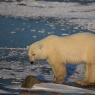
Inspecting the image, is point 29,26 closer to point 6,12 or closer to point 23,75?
point 6,12

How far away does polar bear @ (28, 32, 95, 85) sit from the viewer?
8.95 meters

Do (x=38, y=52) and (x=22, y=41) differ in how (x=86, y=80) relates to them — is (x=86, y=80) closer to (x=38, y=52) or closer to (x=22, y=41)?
(x=38, y=52)

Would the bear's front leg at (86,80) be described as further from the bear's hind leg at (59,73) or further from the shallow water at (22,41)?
the shallow water at (22,41)

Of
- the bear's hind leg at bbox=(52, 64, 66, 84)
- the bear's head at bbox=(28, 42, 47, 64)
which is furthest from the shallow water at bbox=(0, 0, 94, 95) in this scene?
the bear's head at bbox=(28, 42, 47, 64)

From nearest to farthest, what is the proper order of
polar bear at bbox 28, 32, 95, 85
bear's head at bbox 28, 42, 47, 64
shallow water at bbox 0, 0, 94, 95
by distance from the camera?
1. polar bear at bbox 28, 32, 95, 85
2. bear's head at bbox 28, 42, 47, 64
3. shallow water at bbox 0, 0, 94, 95

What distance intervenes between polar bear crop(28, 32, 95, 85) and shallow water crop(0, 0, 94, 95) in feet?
1.39

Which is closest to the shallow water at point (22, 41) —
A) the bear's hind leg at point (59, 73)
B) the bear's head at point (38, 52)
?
the bear's hind leg at point (59, 73)

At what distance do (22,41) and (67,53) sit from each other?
13.8 ft

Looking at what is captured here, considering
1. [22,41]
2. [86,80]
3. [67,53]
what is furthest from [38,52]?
[22,41]

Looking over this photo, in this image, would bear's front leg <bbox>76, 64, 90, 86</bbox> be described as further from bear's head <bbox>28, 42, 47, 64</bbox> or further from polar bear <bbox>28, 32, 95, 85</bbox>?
bear's head <bbox>28, 42, 47, 64</bbox>

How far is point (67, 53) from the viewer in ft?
30.1

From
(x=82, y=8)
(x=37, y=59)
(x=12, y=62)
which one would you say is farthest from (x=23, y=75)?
(x=82, y=8)

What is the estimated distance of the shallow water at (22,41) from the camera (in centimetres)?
971

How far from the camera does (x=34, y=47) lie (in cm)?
936
